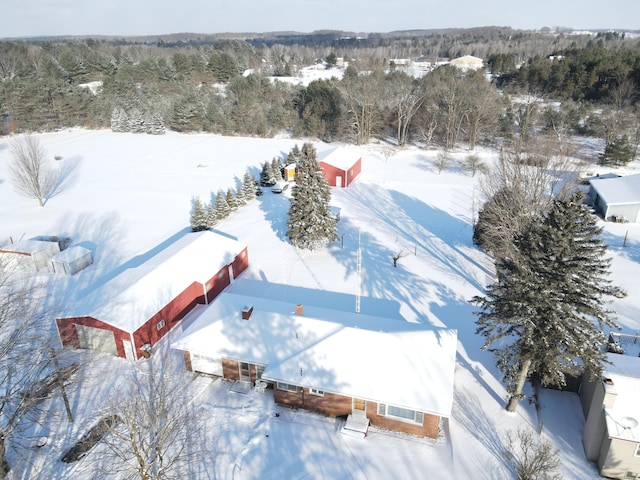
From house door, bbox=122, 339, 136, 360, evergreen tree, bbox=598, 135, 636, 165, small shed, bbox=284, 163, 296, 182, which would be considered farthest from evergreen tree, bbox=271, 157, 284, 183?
evergreen tree, bbox=598, 135, 636, 165

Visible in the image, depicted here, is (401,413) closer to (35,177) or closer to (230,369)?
(230,369)

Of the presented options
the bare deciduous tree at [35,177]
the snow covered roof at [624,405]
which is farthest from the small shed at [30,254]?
the snow covered roof at [624,405]

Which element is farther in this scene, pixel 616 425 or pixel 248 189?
pixel 248 189

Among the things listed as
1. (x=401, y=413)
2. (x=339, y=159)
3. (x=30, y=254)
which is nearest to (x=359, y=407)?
(x=401, y=413)

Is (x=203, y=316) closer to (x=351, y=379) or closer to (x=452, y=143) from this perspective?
(x=351, y=379)

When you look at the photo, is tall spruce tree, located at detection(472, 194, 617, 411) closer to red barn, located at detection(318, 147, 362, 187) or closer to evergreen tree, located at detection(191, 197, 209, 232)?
evergreen tree, located at detection(191, 197, 209, 232)

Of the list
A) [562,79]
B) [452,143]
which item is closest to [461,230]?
[452,143]
